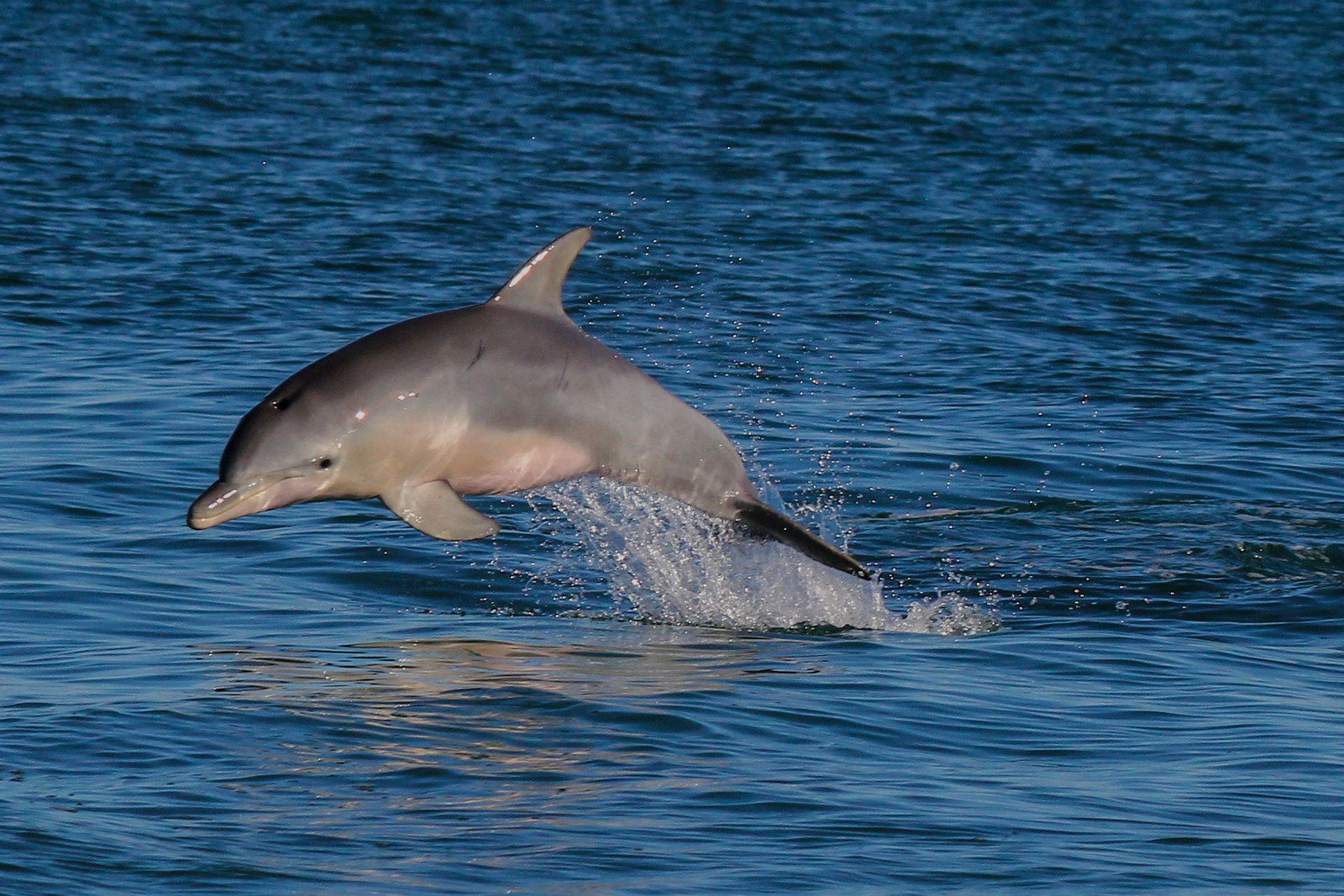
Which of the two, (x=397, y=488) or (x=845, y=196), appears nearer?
(x=397, y=488)

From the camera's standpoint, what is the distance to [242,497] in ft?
26.7

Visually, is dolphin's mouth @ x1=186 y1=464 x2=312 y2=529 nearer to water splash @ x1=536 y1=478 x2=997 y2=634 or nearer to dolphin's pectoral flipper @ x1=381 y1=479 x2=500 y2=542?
dolphin's pectoral flipper @ x1=381 y1=479 x2=500 y2=542

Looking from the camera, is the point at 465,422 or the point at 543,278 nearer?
the point at 465,422

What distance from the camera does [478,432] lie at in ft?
28.5

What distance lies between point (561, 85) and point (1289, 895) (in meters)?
24.8

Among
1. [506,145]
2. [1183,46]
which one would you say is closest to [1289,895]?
[506,145]

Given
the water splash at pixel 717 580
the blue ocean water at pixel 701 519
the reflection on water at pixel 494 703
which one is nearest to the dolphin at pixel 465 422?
the reflection on water at pixel 494 703

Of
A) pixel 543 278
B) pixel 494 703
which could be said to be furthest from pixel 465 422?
pixel 494 703

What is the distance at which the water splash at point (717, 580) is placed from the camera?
10828mm

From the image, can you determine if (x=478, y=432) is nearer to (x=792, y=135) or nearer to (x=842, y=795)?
(x=842, y=795)

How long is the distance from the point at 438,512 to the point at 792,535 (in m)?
1.79

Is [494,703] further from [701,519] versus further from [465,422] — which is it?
[701,519]

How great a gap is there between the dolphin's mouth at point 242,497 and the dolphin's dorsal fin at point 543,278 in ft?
3.94

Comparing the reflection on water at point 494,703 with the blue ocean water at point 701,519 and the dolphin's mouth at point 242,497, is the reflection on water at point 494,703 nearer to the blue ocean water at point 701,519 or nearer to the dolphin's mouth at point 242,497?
the blue ocean water at point 701,519
